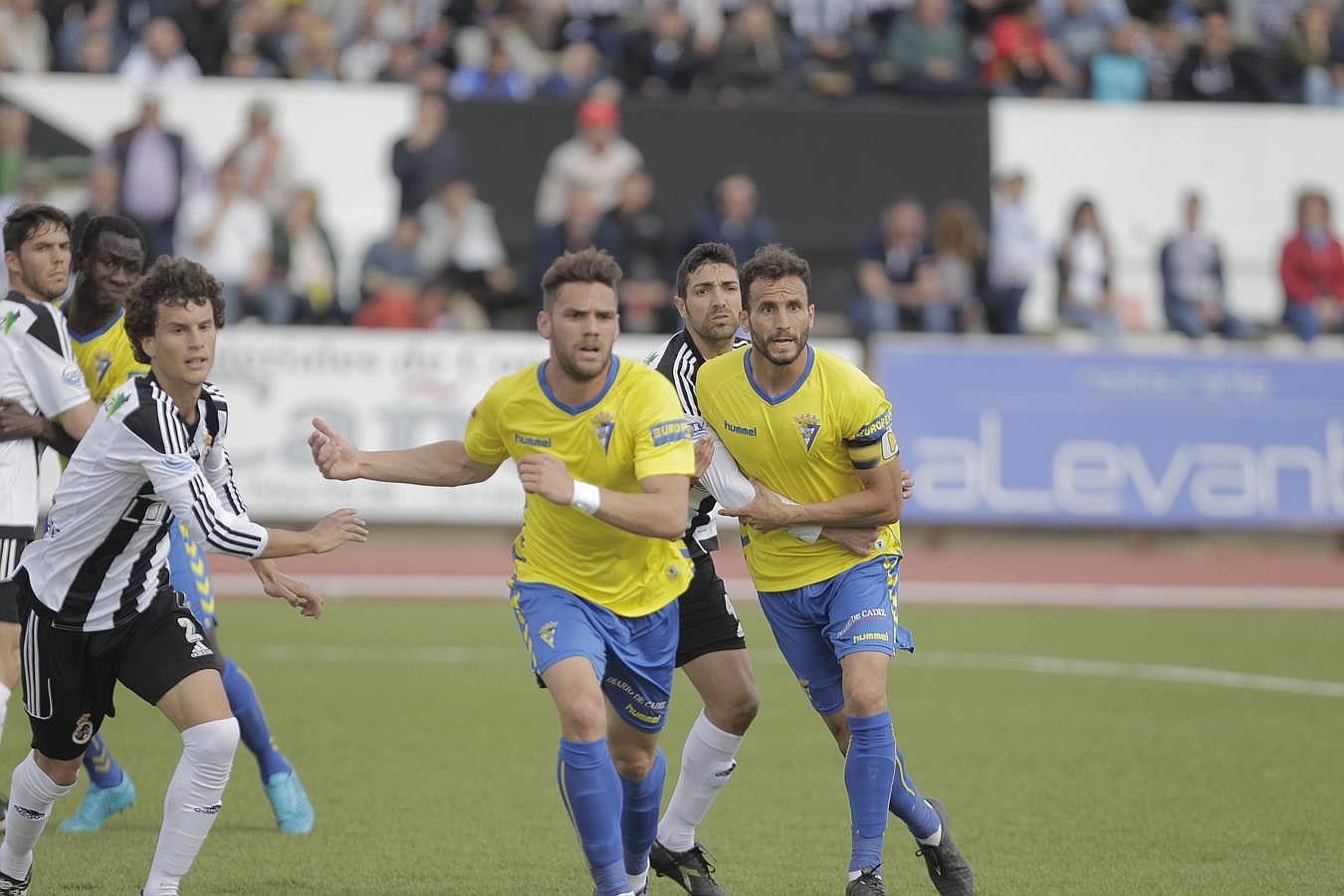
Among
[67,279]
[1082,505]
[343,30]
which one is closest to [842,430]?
[67,279]

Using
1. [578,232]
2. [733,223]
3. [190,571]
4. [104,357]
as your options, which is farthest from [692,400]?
[578,232]

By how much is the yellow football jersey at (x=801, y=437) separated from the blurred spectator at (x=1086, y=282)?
1375 centimetres

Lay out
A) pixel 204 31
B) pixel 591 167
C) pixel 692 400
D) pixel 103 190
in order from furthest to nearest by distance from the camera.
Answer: pixel 204 31, pixel 591 167, pixel 103 190, pixel 692 400

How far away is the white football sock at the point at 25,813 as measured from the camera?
6.87 meters

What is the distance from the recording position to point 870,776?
23.0ft

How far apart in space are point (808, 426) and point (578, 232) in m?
12.2

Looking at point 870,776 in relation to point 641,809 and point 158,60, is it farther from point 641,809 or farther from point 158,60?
point 158,60

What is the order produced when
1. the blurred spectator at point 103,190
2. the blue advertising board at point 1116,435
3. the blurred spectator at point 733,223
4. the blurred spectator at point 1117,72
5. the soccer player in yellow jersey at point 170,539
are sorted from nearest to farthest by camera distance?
the soccer player in yellow jersey at point 170,539
the blurred spectator at point 103,190
the blurred spectator at point 733,223
the blue advertising board at point 1116,435
the blurred spectator at point 1117,72

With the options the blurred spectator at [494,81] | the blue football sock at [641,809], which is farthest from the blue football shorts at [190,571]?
the blurred spectator at [494,81]

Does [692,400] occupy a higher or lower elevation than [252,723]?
higher

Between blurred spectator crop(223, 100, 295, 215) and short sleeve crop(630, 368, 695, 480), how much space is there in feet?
44.8

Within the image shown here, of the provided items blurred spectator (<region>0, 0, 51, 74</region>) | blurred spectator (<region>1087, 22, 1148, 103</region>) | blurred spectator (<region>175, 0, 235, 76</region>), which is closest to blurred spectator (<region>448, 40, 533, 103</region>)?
blurred spectator (<region>175, 0, 235, 76</region>)

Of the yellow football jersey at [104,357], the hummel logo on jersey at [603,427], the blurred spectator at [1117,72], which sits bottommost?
the hummel logo on jersey at [603,427]

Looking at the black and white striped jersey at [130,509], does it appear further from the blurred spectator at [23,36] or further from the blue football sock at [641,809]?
the blurred spectator at [23,36]
